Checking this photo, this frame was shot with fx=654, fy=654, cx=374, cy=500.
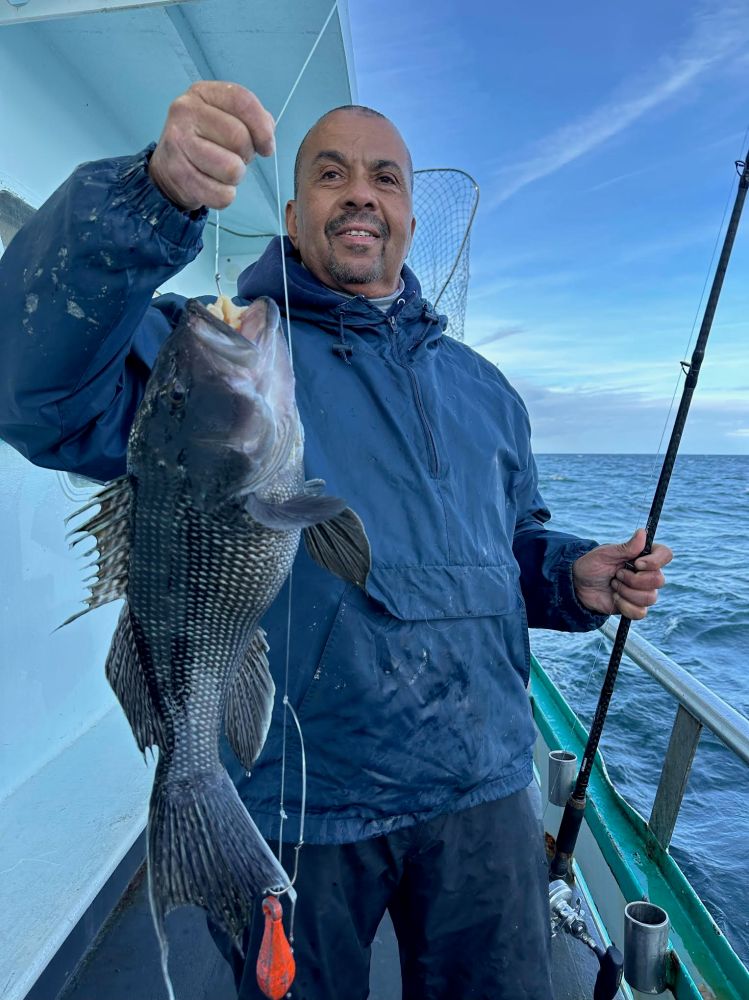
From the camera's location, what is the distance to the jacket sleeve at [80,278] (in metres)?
1.38

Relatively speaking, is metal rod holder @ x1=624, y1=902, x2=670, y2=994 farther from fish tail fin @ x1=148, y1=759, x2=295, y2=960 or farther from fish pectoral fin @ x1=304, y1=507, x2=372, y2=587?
fish pectoral fin @ x1=304, y1=507, x2=372, y2=587

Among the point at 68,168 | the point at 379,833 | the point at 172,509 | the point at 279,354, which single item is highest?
the point at 68,168

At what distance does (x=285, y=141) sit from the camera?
210 inches

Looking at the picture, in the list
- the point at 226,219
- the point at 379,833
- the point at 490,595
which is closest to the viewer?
the point at 379,833

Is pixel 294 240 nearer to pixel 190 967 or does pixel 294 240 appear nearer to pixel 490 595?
pixel 490 595

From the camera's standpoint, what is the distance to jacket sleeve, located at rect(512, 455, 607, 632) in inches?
107

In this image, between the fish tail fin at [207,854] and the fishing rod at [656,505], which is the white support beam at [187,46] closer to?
the fishing rod at [656,505]

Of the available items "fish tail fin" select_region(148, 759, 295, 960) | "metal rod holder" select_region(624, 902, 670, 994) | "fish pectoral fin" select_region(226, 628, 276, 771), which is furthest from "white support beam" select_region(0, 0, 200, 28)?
"metal rod holder" select_region(624, 902, 670, 994)

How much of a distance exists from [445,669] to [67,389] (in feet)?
4.41

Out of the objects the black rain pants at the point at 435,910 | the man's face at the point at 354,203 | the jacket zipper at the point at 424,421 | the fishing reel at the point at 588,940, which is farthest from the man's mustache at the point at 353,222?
the fishing reel at the point at 588,940

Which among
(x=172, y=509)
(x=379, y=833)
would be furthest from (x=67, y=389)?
(x=379, y=833)

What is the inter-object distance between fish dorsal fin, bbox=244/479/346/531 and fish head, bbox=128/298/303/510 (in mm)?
67

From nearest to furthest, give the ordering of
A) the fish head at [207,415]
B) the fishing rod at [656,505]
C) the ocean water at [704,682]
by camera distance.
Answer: the fish head at [207,415]
the fishing rod at [656,505]
the ocean water at [704,682]

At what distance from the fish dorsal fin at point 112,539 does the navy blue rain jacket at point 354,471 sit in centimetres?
16
